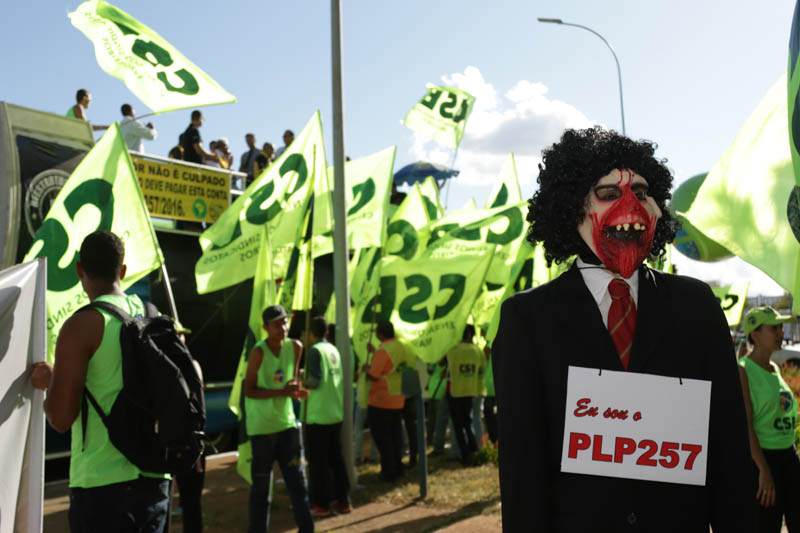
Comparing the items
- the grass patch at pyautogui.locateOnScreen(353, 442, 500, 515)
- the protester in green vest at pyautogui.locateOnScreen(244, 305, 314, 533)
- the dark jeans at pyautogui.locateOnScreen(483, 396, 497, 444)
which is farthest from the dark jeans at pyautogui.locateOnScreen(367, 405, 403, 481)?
the protester in green vest at pyautogui.locateOnScreen(244, 305, 314, 533)

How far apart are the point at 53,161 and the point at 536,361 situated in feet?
17.7

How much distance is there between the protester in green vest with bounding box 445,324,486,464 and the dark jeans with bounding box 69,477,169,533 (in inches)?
266

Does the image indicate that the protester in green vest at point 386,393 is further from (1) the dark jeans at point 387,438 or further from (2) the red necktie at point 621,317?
(2) the red necktie at point 621,317

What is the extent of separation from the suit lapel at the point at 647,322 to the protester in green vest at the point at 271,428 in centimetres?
395

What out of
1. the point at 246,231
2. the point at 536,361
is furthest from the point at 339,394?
the point at 536,361

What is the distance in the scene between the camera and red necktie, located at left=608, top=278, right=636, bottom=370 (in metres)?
2.07

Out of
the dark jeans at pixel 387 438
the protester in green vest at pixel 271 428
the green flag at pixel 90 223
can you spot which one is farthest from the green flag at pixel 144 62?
the dark jeans at pixel 387 438

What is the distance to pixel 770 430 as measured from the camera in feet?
14.3

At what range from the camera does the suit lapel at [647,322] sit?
6.64 ft

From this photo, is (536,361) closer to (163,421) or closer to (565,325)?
(565,325)

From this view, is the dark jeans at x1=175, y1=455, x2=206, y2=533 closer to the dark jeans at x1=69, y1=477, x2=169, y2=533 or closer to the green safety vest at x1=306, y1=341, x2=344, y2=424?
the green safety vest at x1=306, y1=341, x2=344, y2=424

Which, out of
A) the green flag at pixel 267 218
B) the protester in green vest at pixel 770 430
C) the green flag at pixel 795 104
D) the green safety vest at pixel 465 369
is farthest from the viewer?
the green safety vest at pixel 465 369

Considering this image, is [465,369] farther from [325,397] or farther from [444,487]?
[325,397]

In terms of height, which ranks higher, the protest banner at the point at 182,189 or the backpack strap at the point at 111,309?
the protest banner at the point at 182,189
